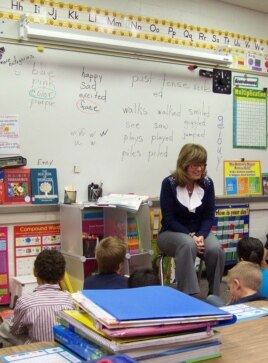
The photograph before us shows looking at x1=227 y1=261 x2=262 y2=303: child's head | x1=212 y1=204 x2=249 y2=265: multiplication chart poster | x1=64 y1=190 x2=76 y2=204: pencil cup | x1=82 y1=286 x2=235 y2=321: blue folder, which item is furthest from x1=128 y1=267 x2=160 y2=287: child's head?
x1=212 y1=204 x2=249 y2=265: multiplication chart poster

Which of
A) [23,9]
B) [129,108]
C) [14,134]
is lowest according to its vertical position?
[14,134]

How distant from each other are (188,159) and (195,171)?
0.33ft

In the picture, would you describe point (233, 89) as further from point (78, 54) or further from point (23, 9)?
point (23, 9)

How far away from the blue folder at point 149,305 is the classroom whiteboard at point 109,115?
2808 mm

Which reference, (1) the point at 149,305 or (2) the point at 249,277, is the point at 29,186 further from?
(1) the point at 149,305

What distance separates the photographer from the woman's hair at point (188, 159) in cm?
314

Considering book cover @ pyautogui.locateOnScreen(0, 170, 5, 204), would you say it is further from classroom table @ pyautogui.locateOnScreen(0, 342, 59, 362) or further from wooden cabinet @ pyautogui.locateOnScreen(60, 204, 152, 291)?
classroom table @ pyautogui.locateOnScreen(0, 342, 59, 362)

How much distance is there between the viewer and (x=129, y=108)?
4.02m

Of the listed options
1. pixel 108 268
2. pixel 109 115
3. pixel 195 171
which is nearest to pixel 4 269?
pixel 108 268

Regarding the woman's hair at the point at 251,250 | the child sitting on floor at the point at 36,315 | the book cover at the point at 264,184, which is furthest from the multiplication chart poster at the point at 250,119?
the child sitting on floor at the point at 36,315

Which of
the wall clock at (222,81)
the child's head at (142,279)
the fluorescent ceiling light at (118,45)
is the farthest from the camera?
the wall clock at (222,81)

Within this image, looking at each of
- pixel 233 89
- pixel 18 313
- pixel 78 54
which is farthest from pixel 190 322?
pixel 233 89

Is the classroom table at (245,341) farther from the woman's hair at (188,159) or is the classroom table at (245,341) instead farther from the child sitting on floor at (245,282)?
the woman's hair at (188,159)

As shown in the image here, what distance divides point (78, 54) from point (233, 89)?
5.34ft
